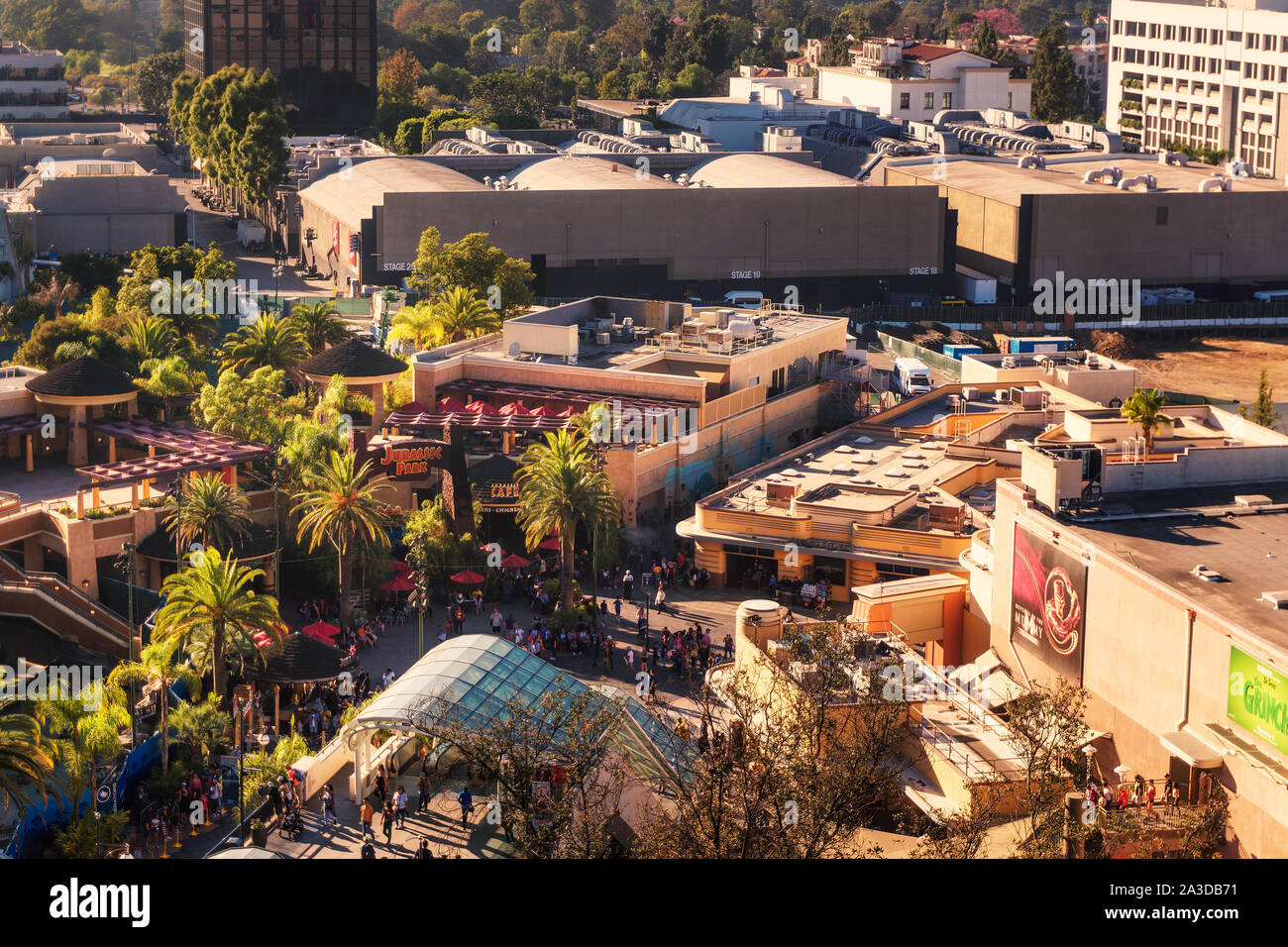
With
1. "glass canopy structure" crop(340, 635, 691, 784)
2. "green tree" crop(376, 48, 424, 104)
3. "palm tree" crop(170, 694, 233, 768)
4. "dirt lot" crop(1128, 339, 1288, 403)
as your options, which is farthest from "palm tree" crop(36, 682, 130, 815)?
"green tree" crop(376, 48, 424, 104)

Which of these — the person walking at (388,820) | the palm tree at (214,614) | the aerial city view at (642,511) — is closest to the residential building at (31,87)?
the aerial city view at (642,511)

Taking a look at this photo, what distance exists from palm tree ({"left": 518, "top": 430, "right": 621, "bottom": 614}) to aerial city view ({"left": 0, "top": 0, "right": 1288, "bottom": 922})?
14 cm

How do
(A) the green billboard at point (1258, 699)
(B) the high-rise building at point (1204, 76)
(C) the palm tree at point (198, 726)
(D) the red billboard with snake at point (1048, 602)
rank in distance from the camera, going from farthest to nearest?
(B) the high-rise building at point (1204, 76) < (C) the palm tree at point (198, 726) < (D) the red billboard with snake at point (1048, 602) < (A) the green billboard at point (1258, 699)

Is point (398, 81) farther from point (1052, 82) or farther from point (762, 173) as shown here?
point (762, 173)

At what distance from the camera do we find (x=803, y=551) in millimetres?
52500

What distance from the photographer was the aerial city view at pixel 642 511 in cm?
3119

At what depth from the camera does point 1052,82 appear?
172000 mm

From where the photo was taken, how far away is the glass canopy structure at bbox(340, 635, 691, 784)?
32000mm

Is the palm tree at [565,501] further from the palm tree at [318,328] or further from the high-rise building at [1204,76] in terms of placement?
the high-rise building at [1204,76]

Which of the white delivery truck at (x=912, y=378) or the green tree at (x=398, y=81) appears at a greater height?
the green tree at (x=398, y=81)

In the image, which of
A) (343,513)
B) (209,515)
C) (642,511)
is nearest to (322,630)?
(343,513)

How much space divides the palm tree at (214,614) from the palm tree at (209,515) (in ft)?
21.6

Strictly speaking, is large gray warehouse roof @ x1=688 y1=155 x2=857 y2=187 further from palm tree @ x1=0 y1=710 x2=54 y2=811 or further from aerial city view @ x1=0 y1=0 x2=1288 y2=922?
palm tree @ x1=0 y1=710 x2=54 y2=811

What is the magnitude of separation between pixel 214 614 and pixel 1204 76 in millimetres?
142875
